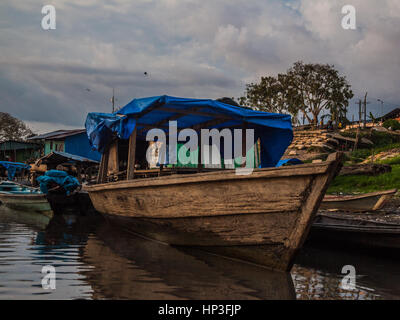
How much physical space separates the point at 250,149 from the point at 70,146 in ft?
85.8

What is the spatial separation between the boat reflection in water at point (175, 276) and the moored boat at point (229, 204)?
0.72 feet

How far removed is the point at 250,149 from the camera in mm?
8297

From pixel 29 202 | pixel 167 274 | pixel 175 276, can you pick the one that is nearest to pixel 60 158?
pixel 29 202

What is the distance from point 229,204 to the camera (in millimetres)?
4633

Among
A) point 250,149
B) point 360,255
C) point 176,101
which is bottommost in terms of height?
point 360,255

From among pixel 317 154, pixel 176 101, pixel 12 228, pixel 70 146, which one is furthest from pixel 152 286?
pixel 70 146

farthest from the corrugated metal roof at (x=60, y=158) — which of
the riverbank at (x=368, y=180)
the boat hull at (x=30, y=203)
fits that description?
the riverbank at (x=368, y=180)

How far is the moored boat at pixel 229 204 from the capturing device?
416 centimetres

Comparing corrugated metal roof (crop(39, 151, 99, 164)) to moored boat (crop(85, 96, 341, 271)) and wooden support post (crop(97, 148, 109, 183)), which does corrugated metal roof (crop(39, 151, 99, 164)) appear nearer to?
wooden support post (crop(97, 148, 109, 183))

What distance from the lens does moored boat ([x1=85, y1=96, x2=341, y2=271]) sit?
416cm

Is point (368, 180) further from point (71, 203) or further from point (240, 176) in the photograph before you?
point (240, 176)

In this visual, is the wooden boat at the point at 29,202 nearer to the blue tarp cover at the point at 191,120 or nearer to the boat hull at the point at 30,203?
the boat hull at the point at 30,203
